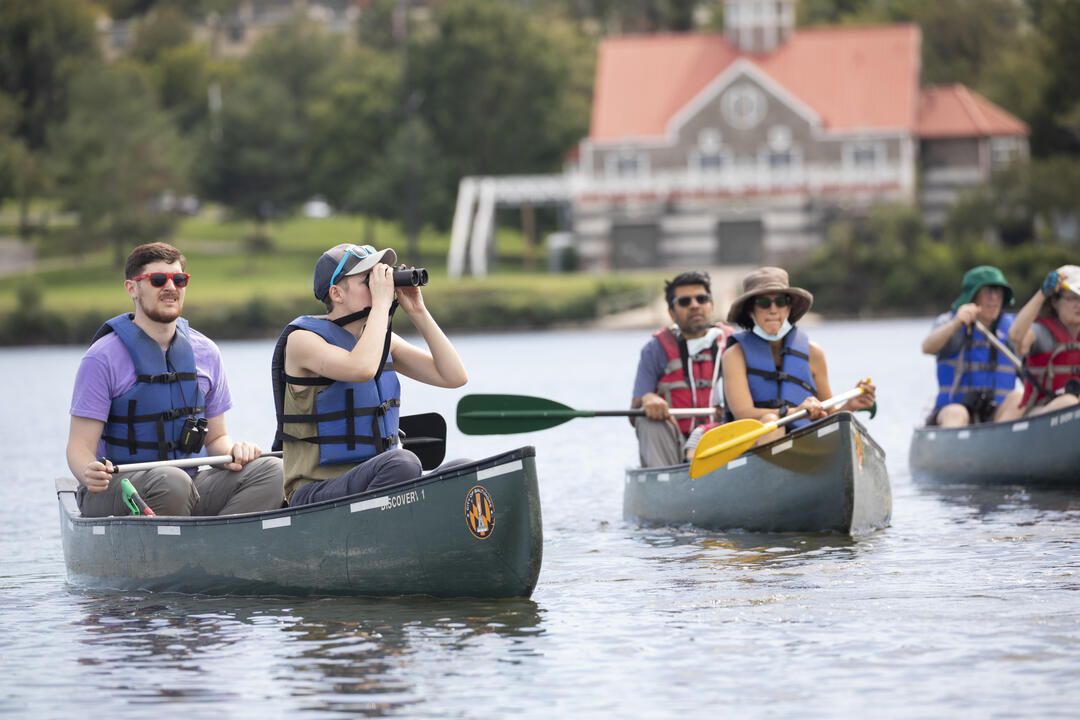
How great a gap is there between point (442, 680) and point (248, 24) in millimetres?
119524

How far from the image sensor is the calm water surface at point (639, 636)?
306 inches

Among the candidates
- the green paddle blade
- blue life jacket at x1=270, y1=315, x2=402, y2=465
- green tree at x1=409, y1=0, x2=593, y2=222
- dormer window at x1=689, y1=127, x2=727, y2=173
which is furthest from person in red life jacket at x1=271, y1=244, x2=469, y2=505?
green tree at x1=409, y1=0, x2=593, y2=222

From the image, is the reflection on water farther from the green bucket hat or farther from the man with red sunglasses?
the green bucket hat

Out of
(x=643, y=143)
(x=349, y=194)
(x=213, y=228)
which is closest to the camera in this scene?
(x=643, y=143)

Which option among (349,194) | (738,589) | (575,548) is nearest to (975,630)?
(738,589)

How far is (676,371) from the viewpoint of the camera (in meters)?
13.0

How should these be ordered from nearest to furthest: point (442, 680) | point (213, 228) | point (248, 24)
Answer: point (442, 680)
point (213, 228)
point (248, 24)

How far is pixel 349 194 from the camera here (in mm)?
71188

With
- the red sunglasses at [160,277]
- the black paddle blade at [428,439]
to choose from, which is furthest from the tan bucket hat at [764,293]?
the red sunglasses at [160,277]

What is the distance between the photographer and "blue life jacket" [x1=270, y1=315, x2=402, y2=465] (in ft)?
30.0

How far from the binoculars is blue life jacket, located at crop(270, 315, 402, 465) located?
0.36 meters

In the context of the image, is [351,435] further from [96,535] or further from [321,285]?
[96,535]

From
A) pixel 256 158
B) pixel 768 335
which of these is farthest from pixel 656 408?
pixel 256 158

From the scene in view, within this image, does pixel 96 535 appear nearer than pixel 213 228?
Yes
